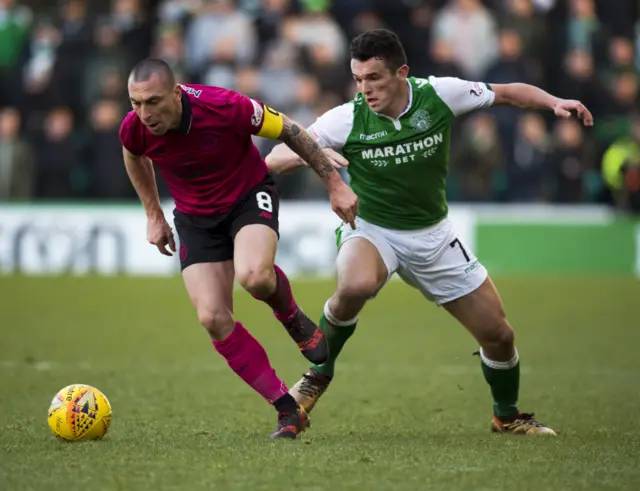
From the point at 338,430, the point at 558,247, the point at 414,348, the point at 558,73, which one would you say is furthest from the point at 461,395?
the point at 558,73

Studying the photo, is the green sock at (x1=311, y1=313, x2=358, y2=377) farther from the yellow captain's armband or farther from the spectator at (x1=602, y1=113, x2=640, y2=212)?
the spectator at (x1=602, y1=113, x2=640, y2=212)

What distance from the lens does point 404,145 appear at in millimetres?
7258

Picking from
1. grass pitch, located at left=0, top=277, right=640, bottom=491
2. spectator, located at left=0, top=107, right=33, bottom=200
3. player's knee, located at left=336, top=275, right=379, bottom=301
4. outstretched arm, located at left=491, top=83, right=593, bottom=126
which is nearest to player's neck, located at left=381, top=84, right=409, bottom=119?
outstretched arm, located at left=491, top=83, right=593, bottom=126

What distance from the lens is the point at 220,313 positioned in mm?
6625

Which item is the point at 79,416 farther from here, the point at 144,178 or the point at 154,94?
the point at 154,94

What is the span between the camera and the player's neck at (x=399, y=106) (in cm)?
729

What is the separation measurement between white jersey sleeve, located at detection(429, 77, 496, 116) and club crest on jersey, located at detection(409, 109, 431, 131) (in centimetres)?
17

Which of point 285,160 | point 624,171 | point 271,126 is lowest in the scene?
point 624,171

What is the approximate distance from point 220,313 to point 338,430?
120 centimetres

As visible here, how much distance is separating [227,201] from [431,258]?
1293 mm

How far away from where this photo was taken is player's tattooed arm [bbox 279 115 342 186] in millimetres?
6875

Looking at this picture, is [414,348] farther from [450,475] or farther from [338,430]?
[450,475]

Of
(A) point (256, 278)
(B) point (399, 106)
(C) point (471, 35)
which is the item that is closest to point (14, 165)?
(C) point (471, 35)

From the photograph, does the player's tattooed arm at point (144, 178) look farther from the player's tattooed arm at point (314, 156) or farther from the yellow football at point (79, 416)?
the yellow football at point (79, 416)
